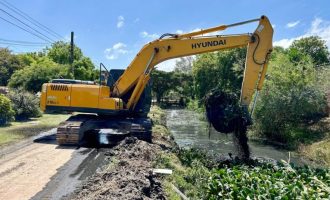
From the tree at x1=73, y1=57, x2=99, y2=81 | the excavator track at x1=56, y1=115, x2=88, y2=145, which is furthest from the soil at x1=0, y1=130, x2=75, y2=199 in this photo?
the tree at x1=73, y1=57, x2=99, y2=81

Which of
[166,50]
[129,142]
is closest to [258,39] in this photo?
[166,50]

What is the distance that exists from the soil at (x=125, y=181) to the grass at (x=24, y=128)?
519 cm

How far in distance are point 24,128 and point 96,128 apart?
16.8 feet

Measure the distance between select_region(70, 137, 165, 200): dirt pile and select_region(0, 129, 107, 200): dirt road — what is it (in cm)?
49

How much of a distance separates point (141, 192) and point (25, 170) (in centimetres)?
369

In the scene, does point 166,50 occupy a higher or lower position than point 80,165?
higher

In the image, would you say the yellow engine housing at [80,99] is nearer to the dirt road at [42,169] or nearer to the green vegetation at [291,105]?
the dirt road at [42,169]

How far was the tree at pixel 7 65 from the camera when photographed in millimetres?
48322

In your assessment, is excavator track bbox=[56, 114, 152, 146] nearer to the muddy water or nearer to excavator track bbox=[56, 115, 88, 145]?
excavator track bbox=[56, 115, 88, 145]

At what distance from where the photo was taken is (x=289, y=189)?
705 centimetres

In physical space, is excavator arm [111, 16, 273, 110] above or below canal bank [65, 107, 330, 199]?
above

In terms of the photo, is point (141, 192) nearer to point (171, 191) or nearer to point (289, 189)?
point (171, 191)

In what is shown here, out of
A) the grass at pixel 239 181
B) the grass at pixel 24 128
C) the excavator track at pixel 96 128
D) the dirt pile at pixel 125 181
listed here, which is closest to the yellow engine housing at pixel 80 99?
the excavator track at pixel 96 128

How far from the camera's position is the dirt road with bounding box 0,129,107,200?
24.4 ft
